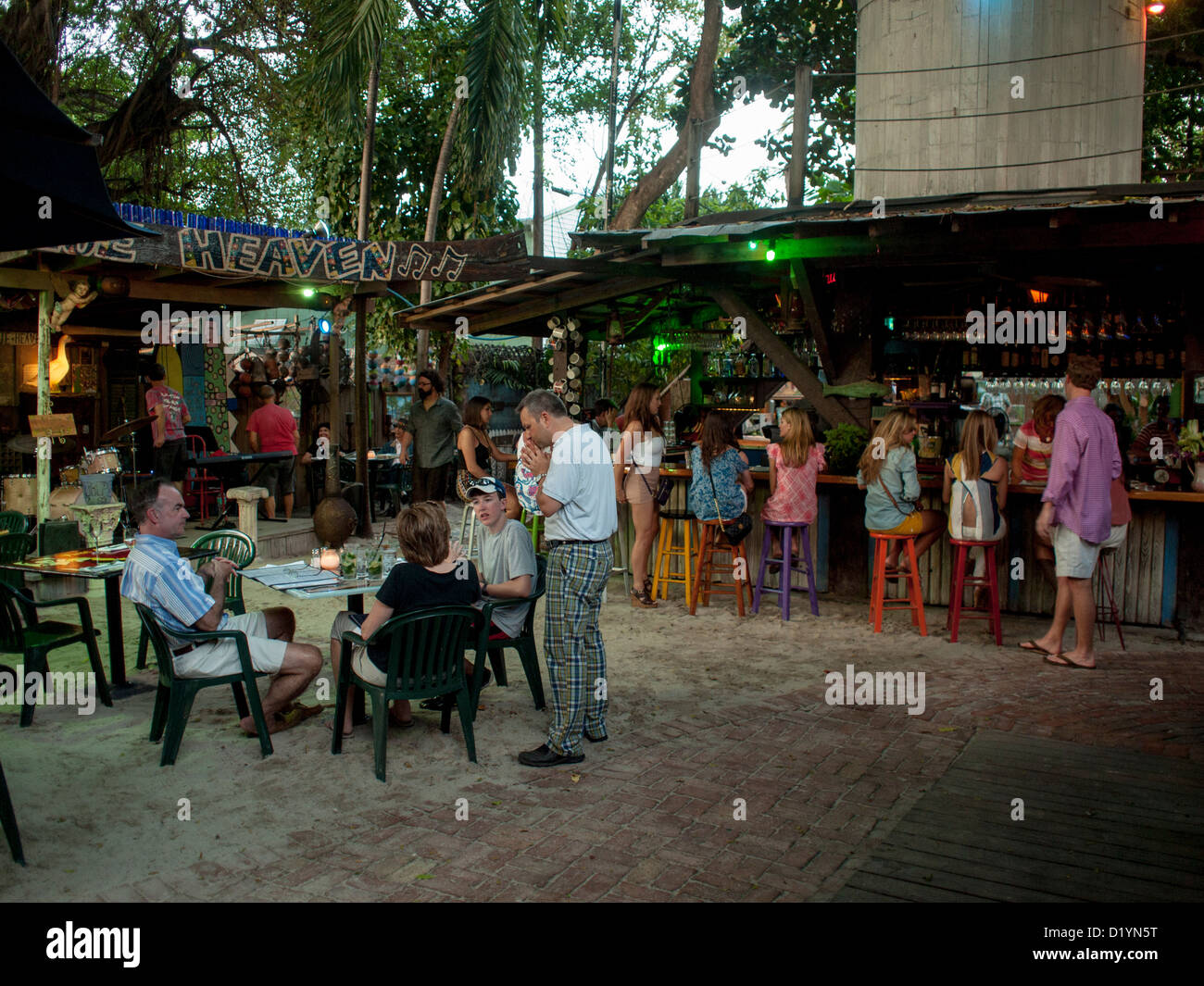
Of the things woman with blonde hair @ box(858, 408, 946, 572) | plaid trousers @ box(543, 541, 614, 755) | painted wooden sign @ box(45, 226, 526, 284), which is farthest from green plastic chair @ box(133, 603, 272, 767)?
painted wooden sign @ box(45, 226, 526, 284)

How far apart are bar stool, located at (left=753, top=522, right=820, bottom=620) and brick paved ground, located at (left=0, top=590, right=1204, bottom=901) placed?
1709 mm

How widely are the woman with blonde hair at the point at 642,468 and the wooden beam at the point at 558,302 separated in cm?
252

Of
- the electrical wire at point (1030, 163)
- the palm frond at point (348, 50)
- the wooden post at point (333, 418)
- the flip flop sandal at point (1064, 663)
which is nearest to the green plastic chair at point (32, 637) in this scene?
the wooden post at point (333, 418)

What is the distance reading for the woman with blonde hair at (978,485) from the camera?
24.0 ft

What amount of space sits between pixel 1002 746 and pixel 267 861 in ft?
12.0

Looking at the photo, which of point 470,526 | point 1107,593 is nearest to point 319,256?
point 470,526

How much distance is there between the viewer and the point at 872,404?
32.9 ft

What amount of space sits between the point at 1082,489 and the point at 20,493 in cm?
1054

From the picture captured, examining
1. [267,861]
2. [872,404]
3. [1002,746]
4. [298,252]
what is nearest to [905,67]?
[872,404]

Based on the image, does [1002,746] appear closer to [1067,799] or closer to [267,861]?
[1067,799]

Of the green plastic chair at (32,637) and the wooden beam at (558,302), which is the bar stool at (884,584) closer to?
the wooden beam at (558,302)

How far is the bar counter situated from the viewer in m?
7.50

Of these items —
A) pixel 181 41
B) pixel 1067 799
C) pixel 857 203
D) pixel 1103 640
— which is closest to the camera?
pixel 1067 799
